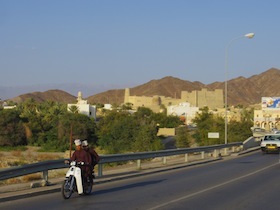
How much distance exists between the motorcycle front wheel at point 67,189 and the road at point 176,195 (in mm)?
164

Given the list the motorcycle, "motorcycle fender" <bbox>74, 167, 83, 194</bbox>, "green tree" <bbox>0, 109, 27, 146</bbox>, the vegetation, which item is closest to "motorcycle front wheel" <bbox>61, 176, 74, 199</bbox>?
the motorcycle

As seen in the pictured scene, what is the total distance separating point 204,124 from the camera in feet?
258

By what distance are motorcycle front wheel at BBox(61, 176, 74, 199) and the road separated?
164mm

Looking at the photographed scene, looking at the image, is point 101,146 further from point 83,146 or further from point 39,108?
point 83,146

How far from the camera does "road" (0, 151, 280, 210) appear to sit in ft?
42.1

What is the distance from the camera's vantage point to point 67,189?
14148mm

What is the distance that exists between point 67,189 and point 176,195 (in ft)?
10.2

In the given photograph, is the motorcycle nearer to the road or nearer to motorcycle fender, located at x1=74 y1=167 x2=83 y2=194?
motorcycle fender, located at x1=74 y1=167 x2=83 y2=194

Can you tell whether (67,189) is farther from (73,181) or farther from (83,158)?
(83,158)

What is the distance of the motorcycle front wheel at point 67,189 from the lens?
46.0 ft

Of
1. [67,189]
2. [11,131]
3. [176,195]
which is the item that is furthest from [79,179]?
[11,131]

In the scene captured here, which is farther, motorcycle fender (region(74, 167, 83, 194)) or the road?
motorcycle fender (region(74, 167, 83, 194))

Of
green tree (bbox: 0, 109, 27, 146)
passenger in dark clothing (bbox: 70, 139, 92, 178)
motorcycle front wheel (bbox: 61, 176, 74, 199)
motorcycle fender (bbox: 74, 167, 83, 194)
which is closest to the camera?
motorcycle front wheel (bbox: 61, 176, 74, 199)

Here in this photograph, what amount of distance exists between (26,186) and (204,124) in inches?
2499
